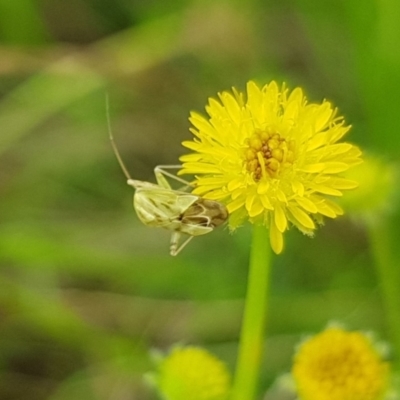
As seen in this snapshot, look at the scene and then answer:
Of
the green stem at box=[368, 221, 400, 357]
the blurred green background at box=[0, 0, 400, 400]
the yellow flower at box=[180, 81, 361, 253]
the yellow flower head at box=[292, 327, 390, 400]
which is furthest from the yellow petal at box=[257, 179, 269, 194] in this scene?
the blurred green background at box=[0, 0, 400, 400]

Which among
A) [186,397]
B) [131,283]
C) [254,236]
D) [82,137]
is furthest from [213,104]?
[82,137]

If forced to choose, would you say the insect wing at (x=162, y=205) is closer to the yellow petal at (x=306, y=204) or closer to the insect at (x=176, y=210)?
the insect at (x=176, y=210)

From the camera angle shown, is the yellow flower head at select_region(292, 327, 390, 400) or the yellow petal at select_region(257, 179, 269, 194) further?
the yellow flower head at select_region(292, 327, 390, 400)

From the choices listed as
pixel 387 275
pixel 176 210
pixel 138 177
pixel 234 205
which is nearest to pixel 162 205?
pixel 176 210

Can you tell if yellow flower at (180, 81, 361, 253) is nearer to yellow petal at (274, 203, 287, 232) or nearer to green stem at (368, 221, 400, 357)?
yellow petal at (274, 203, 287, 232)

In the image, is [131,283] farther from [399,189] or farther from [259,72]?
[399,189]

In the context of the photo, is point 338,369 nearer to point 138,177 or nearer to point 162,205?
point 162,205
